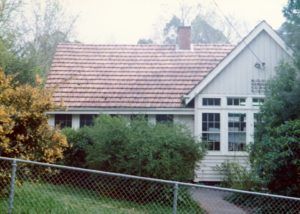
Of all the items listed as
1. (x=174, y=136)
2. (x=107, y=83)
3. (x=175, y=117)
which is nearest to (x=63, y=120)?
(x=107, y=83)

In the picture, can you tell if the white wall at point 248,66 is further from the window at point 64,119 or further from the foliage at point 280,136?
the window at point 64,119

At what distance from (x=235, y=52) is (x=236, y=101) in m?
1.90

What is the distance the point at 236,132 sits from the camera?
18078 millimetres

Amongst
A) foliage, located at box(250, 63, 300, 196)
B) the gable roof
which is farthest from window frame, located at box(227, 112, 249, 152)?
foliage, located at box(250, 63, 300, 196)

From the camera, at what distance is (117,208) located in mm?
10805

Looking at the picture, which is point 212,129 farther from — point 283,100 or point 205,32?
point 205,32

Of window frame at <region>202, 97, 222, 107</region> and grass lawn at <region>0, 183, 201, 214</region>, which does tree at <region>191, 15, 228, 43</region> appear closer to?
window frame at <region>202, 97, 222, 107</region>

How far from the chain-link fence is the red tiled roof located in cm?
491

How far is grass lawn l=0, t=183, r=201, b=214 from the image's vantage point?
891cm

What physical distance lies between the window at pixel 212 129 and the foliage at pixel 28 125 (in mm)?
8684

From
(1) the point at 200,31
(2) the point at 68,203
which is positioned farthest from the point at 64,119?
(1) the point at 200,31

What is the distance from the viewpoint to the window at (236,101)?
18.2 m

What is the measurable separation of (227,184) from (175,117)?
3671mm

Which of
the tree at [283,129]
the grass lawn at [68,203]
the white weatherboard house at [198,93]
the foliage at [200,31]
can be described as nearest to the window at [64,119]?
the white weatherboard house at [198,93]
